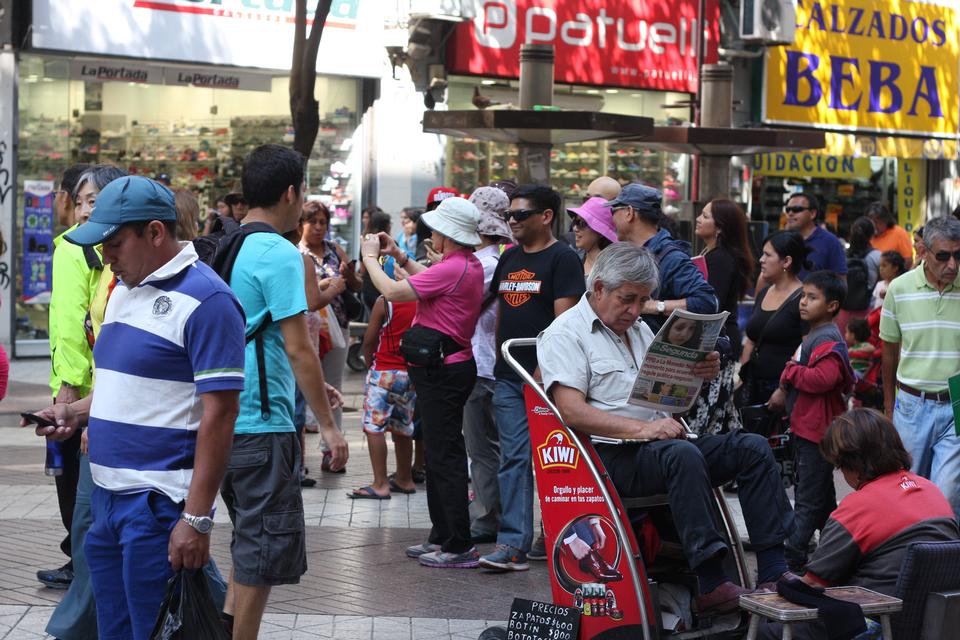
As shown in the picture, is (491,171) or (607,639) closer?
(607,639)

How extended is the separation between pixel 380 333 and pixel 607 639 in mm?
4429

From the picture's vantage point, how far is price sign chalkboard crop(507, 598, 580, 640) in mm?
5176

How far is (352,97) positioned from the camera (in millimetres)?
19766

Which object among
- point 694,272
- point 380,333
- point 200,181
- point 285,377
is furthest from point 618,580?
point 200,181

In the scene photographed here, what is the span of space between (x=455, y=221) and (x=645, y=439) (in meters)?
2.56

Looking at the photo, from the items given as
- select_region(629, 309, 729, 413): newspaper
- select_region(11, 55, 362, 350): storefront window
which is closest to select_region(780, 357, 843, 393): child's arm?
select_region(629, 309, 729, 413): newspaper

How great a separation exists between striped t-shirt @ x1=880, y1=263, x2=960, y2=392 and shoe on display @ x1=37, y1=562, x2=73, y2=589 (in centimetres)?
426

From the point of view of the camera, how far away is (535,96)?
12.5m

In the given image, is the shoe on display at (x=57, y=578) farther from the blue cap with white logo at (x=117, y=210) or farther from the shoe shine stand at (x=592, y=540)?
the blue cap with white logo at (x=117, y=210)

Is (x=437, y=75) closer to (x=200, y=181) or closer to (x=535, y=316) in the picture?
(x=200, y=181)

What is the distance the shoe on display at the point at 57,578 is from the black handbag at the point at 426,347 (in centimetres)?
200

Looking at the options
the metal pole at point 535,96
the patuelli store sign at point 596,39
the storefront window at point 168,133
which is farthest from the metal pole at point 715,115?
the storefront window at point 168,133

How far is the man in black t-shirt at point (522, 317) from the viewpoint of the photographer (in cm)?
718

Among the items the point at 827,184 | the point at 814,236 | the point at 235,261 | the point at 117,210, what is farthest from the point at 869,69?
the point at 117,210
